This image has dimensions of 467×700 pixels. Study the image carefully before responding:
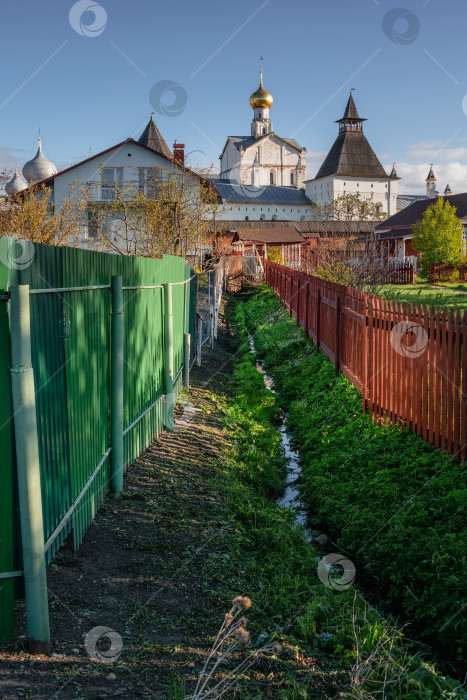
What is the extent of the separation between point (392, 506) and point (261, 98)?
98467 mm

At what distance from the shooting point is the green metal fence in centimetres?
307

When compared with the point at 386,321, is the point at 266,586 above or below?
below

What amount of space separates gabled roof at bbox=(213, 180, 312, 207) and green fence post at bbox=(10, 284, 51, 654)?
82.6 m

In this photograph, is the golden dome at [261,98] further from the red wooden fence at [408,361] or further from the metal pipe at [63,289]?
the metal pipe at [63,289]

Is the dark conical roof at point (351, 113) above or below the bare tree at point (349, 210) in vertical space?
above

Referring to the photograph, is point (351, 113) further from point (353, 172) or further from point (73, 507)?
point (73, 507)

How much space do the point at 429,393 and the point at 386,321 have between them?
1.48 meters

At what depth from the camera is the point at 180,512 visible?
5.31 meters

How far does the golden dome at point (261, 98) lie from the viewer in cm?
9619

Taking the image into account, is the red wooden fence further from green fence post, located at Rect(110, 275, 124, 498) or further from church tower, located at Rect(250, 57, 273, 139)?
church tower, located at Rect(250, 57, 273, 139)

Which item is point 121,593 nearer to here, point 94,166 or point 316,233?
point 94,166

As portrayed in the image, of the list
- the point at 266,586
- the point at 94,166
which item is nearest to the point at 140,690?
the point at 266,586

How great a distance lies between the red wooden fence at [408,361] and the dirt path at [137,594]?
2318 mm

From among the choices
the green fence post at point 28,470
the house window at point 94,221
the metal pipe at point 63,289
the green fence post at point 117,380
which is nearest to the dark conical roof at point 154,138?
the house window at point 94,221
